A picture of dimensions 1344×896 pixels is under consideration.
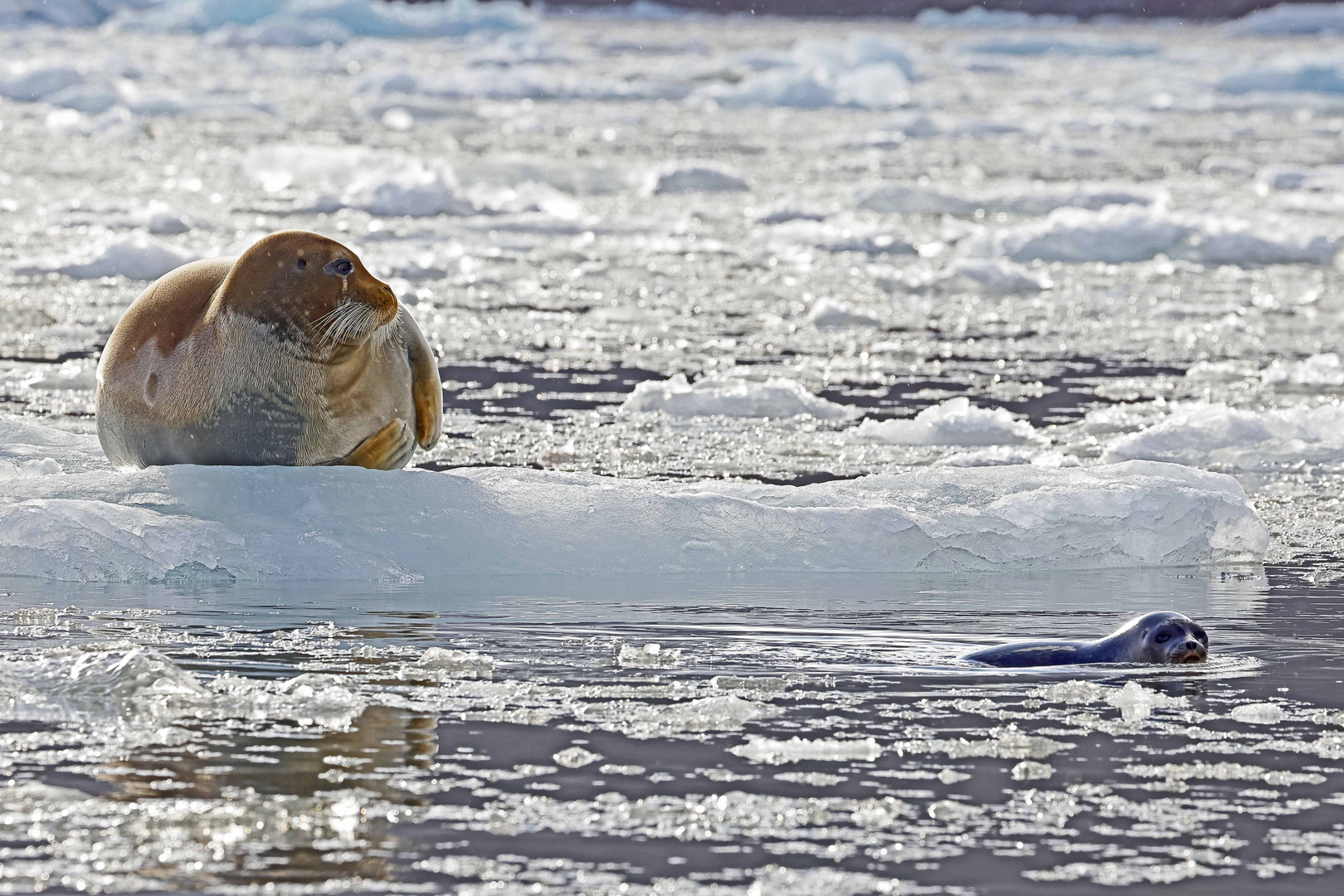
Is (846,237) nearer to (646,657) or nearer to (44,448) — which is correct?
(44,448)

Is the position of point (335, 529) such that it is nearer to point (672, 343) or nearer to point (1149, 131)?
point (672, 343)

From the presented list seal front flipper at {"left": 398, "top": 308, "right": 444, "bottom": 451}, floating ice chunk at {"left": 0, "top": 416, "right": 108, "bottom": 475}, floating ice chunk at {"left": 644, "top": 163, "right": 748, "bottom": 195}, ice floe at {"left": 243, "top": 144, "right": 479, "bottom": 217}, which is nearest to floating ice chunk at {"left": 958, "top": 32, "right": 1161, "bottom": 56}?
ice floe at {"left": 243, "top": 144, "right": 479, "bottom": 217}

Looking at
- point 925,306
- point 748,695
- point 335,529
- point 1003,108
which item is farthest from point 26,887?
point 1003,108

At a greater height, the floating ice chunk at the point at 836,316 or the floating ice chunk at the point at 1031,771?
the floating ice chunk at the point at 1031,771

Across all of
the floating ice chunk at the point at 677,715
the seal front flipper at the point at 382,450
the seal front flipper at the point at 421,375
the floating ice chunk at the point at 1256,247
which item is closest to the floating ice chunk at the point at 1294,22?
the floating ice chunk at the point at 1256,247

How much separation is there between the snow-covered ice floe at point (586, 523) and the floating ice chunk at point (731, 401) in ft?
6.98

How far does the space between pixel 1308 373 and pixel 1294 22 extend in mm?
53277

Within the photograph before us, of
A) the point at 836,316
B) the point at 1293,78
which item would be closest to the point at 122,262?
the point at 836,316

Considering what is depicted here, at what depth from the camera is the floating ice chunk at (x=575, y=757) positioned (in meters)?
3.42

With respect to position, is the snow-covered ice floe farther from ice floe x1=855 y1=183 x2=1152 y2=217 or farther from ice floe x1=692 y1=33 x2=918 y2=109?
ice floe x1=692 y1=33 x2=918 y2=109

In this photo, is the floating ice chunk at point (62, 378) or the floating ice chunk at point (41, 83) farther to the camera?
the floating ice chunk at point (41, 83)

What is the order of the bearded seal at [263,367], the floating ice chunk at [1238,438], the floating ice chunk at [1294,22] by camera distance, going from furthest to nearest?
1. the floating ice chunk at [1294,22]
2. the floating ice chunk at [1238,438]
3. the bearded seal at [263,367]

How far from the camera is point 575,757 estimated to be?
346cm

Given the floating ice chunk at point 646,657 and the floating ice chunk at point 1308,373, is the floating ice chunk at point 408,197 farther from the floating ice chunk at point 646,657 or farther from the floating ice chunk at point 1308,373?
the floating ice chunk at point 646,657
